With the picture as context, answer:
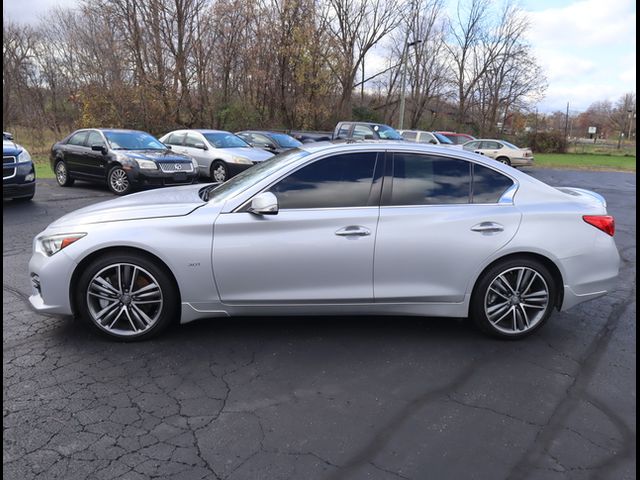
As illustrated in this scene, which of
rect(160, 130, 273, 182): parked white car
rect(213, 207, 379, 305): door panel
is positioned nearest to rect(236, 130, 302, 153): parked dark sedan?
rect(160, 130, 273, 182): parked white car

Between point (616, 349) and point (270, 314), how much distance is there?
2796mm

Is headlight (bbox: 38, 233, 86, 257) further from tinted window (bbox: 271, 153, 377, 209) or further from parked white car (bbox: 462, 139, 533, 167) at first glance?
parked white car (bbox: 462, 139, 533, 167)

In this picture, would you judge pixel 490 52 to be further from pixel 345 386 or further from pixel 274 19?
pixel 345 386

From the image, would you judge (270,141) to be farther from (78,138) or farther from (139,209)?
(139,209)

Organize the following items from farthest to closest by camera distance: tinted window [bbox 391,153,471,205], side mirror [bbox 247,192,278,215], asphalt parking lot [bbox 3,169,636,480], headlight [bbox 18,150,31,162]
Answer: headlight [bbox 18,150,31,162] < tinted window [bbox 391,153,471,205] < side mirror [bbox 247,192,278,215] < asphalt parking lot [bbox 3,169,636,480]

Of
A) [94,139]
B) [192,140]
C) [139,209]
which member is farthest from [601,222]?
[192,140]

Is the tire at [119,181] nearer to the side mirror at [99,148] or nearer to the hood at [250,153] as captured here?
the side mirror at [99,148]

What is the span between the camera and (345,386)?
10.6 ft

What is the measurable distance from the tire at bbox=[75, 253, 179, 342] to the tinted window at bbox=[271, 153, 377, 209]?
1110mm

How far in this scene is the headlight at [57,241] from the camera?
11.9 ft

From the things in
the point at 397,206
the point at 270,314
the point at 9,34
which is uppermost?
the point at 9,34

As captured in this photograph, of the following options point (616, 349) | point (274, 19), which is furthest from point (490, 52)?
point (616, 349)

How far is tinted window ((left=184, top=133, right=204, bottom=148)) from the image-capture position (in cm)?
1428

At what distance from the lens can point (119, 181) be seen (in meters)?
11.3
